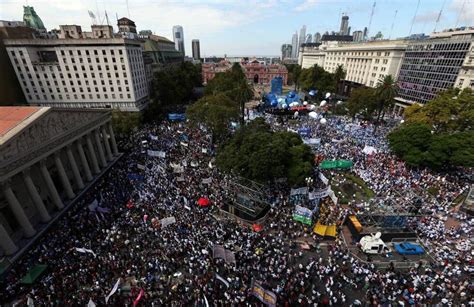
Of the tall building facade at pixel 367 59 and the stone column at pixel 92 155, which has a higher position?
the tall building facade at pixel 367 59

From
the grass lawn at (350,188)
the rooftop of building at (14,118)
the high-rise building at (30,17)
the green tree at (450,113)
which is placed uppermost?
the high-rise building at (30,17)

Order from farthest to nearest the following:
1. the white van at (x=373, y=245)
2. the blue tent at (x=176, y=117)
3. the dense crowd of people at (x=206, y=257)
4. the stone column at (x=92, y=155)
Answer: the blue tent at (x=176, y=117)
the stone column at (x=92, y=155)
the white van at (x=373, y=245)
the dense crowd of people at (x=206, y=257)

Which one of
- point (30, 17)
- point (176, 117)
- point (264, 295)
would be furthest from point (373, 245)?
point (30, 17)

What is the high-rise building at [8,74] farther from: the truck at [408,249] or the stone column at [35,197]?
the truck at [408,249]

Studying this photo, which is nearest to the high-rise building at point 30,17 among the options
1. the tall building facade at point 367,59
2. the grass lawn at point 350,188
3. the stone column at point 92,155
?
the stone column at point 92,155

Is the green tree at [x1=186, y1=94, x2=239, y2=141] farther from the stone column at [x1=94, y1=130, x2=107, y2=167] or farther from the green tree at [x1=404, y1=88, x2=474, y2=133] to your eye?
the green tree at [x1=404, y1=88, x2=474, y2=133]

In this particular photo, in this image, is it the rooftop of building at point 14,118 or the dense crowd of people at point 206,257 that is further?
the rooftop of building at point 14,118
